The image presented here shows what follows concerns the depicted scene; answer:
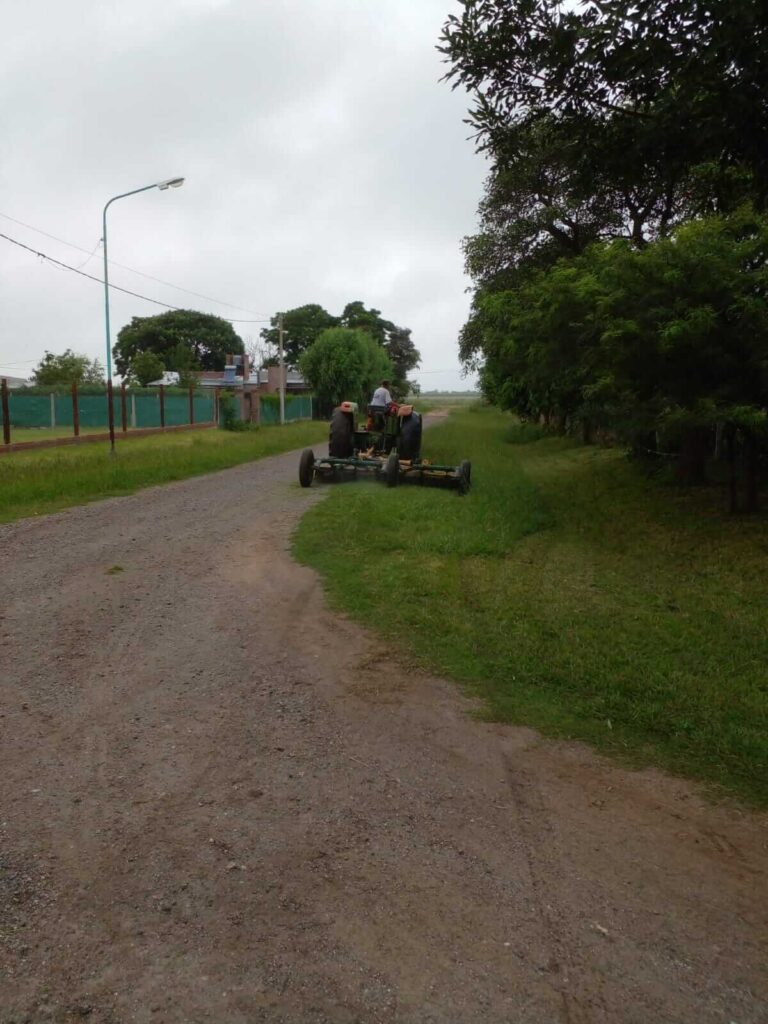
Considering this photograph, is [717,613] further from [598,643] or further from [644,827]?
[644,827]

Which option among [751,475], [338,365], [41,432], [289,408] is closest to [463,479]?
[751,475]

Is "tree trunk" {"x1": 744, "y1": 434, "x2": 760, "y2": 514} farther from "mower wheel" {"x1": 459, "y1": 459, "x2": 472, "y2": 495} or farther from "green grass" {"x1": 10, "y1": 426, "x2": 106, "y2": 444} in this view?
"green grass" {"x1": 10, "y1": 426, "x2": 106, "y2": 444}

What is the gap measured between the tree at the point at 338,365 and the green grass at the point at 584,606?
1427 inches

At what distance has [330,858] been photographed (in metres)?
3.18

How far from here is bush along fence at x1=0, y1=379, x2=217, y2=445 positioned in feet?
79.3

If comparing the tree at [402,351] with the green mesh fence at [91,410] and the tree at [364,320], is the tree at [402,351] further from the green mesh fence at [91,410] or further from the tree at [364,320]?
the green mesh fence at [91,410]

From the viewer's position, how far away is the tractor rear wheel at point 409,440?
1424cm

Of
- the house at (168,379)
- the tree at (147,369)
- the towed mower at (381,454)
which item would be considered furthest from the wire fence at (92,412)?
the tree at (147,369)

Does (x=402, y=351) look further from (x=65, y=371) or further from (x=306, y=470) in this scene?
(x=306, y=470)

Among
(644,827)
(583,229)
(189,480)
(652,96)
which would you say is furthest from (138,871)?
(583,229)

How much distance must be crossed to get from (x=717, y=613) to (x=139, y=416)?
2712 centimetres

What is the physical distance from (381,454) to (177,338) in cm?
6726

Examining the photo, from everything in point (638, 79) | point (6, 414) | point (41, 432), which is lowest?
point (41, 432)

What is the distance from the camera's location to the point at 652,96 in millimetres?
4766
